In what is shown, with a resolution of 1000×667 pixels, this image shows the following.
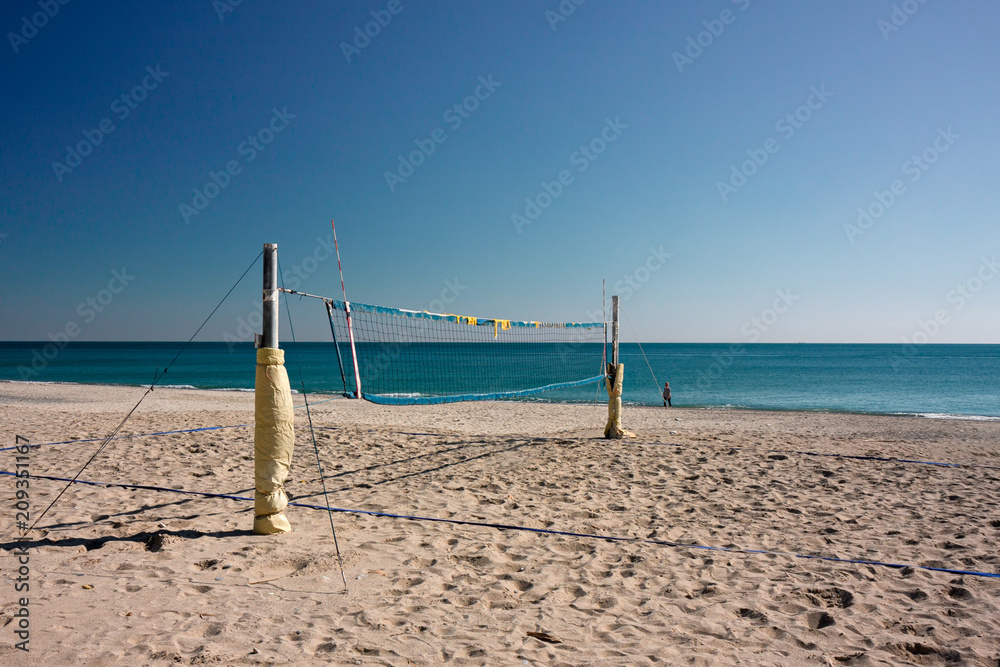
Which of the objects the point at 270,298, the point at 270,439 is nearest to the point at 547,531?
the point at 270,439

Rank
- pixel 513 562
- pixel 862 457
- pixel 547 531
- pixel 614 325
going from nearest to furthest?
pixel 513 562, pixel 547 531, pixel 862 457, pixel 614 325

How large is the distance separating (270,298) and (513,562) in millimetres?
2626

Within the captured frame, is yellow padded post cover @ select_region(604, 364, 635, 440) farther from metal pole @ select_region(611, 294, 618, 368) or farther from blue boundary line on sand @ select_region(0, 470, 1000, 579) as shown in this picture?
blue boundary line on sand @ select_region(0, 470, 1000, 579)

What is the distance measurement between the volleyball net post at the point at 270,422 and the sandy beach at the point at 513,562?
0.21 metres

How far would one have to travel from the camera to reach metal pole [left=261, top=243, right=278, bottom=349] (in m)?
4.09

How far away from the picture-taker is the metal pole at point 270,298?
4.09m

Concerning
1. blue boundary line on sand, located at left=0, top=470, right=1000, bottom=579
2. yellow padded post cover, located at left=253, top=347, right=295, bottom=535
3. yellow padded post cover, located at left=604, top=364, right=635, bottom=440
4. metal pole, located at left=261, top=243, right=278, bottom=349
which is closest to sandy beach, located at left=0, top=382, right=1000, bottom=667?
blue boundary line on sand, located at left=0, top=470, right=1000, bottom=579

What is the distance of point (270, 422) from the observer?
4023 millimetres

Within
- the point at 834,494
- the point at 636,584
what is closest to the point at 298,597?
the point at 636,584

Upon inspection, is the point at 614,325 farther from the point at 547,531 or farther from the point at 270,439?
the point at 270,439

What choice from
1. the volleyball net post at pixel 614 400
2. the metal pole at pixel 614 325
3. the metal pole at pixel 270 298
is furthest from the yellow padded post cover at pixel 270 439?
the metal pole at pixel 614 325

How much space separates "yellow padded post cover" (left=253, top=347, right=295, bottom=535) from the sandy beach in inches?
7.7

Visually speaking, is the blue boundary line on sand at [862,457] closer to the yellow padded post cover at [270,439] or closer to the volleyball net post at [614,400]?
the volleyball net post at [614,400]

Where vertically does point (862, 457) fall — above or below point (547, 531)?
above
